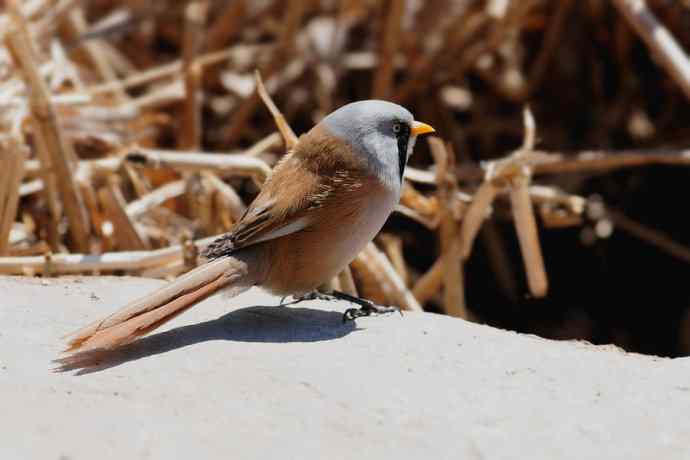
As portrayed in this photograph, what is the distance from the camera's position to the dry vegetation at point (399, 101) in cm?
452

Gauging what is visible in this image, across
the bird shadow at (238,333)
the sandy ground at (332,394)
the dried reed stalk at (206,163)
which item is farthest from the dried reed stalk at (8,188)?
the bird shadow at (238,333)

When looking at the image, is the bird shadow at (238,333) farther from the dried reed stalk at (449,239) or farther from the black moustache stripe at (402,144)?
the dried reed stalk at (449,239)

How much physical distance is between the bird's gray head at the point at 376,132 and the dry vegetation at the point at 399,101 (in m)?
0.99

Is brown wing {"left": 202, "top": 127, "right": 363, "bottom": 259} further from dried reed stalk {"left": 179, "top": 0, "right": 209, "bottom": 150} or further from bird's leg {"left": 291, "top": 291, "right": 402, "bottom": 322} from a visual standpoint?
dried reed stalk {"left": 179, "top": 0, "right": 209, "bottom": 150}

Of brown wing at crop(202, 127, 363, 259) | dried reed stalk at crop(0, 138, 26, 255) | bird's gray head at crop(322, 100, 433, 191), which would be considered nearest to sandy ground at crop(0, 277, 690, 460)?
brown wing at crop(202, 127, 363, 259)

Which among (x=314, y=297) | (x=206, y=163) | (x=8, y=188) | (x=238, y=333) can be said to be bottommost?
(x=314, y=297)

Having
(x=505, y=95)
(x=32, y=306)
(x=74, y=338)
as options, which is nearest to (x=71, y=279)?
(x=32, y=306)

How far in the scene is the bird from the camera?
10.7ft

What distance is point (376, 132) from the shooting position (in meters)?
3.37

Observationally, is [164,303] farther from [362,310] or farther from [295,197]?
[362,310]

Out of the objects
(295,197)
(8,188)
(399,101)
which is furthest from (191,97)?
(295,197)

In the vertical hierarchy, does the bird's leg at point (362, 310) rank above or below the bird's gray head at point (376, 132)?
below

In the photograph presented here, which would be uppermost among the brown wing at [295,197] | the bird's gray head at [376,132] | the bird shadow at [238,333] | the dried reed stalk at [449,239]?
the bird's gray head at [376,132]

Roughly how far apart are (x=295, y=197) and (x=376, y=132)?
1.08 feet
